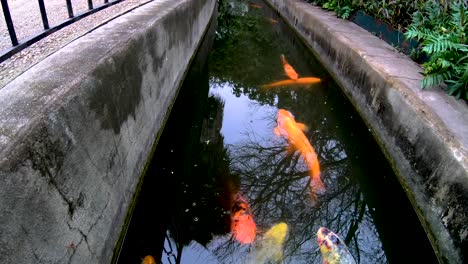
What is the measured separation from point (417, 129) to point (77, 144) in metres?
3.57

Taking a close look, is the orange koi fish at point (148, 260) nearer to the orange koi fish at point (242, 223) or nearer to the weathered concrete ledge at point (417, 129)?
the orange koi fish at point (242, 223)

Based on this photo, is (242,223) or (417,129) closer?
(242,223)

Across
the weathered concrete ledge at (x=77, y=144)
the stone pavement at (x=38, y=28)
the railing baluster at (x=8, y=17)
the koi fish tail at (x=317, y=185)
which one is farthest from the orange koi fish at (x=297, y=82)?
the railing baluster at (x=8, y=17)

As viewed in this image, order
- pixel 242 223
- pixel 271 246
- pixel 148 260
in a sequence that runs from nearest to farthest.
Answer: pixel 148 260, pixel 271 246, pixel 242 223

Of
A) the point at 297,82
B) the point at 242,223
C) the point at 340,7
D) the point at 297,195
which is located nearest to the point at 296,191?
the point at 297,195

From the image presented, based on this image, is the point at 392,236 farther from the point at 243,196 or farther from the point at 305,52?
the point at 305,52

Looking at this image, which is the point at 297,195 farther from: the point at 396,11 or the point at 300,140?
the point at 396,11

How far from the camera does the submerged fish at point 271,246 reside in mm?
3311

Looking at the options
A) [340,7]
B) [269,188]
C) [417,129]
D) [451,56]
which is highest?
[451,56]

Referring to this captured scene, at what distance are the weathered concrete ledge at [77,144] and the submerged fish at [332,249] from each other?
6.61 ft

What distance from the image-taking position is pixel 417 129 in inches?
153

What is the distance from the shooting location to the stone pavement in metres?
2.87

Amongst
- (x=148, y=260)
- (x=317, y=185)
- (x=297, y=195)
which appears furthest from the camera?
(x=317, y=185)

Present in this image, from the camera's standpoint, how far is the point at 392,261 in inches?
136
